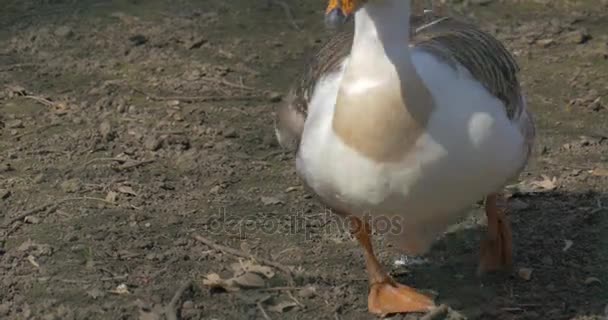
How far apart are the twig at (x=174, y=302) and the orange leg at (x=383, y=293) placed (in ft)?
2.26

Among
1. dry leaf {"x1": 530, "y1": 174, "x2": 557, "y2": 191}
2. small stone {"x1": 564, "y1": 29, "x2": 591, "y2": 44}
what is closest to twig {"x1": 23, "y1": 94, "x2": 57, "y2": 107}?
dry leaf {"x1": 530, "y1": 174, "x2": 557, "y2": 191}

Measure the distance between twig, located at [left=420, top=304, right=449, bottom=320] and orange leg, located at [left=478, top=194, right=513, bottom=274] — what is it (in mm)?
357

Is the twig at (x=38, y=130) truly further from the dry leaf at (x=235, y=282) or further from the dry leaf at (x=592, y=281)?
the dry leaf at (x=592, y=281)

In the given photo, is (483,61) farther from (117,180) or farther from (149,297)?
(117,180)

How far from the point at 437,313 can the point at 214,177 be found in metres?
1.47

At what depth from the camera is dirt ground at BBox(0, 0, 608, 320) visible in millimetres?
4113

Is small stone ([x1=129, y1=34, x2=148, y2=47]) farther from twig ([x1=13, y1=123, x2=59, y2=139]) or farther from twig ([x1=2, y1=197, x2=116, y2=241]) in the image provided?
twig ([x1=2, y1=197, x2=116, y2=241])

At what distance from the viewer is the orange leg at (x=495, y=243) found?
165 inches

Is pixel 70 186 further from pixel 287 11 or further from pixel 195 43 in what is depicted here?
pixel 287 11

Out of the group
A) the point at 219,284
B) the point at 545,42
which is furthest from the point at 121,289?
the point at 545,42

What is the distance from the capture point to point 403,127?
3.39 metres

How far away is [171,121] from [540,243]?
2.04m

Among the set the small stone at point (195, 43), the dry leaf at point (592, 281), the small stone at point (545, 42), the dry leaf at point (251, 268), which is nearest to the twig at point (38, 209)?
the dry leaf at point (251, 268)

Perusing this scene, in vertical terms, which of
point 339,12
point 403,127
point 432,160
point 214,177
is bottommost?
point 214,177
